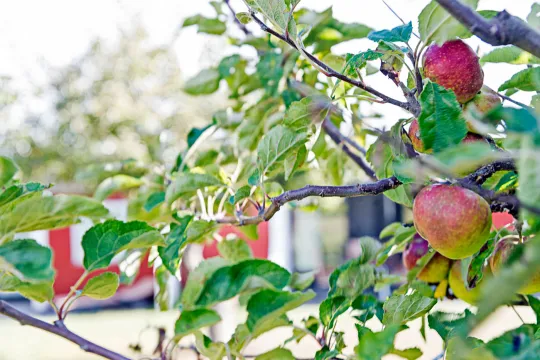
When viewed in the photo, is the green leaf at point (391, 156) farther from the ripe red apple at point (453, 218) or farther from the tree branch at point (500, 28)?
the tree branch at point (500, 28)

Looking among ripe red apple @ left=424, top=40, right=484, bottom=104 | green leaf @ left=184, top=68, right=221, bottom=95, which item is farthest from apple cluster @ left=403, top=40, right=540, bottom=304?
green leaf @ left=184, top=68, right=221, bottom=95

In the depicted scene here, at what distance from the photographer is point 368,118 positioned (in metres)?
1.32

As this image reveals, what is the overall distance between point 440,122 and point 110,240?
0.44m

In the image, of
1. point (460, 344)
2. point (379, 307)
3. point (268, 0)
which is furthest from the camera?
point (379, 307)

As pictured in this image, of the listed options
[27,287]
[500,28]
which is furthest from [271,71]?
[500,28]

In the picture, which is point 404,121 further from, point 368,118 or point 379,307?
point 368,118

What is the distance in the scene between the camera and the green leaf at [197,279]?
82 centimetres

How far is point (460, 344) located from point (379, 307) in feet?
1.52

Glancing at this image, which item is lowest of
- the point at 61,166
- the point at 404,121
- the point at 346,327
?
the point at 346,327

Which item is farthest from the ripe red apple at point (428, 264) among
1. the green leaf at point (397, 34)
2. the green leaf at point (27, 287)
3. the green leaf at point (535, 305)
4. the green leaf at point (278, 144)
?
the green leaf at point (27, 287)

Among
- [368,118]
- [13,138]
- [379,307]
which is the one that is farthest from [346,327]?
[13,138]

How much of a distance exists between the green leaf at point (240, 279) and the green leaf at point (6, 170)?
30 centimetres

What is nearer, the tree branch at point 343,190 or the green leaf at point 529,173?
the green leaf at point 529,173

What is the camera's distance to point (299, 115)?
2.40 ft
